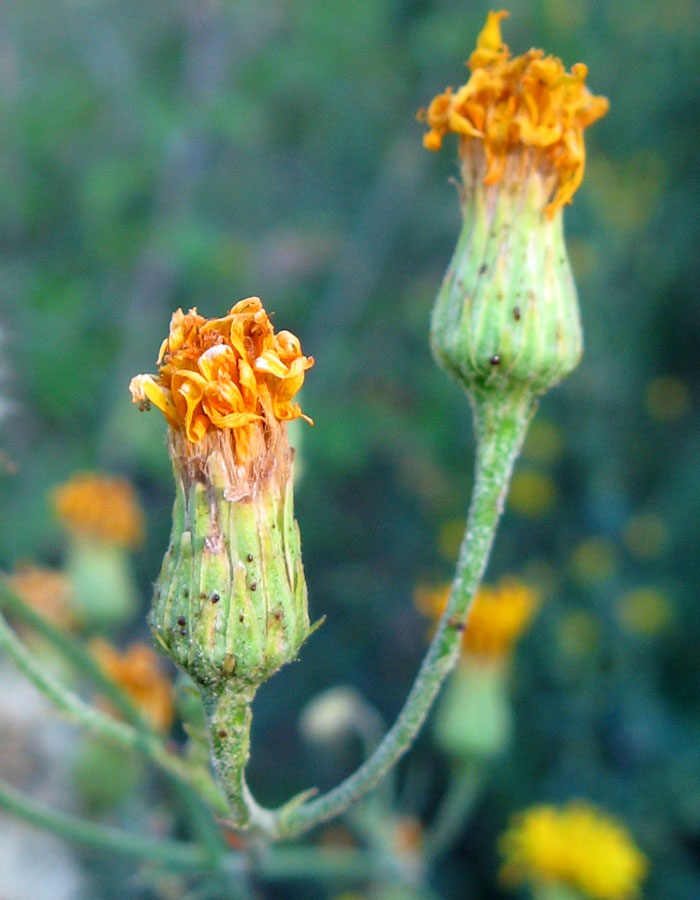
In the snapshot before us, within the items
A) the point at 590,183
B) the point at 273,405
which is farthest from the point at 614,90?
the point at 273,405

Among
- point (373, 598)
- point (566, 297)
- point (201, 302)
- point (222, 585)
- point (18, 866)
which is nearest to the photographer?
point (222, 585)

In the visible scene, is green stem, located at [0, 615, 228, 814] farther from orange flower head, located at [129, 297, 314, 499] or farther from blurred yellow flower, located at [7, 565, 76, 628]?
blurred yellow flower, located at [7, 565, 76, 628]

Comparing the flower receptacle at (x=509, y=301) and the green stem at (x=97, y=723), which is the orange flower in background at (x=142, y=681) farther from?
the flower receptacle at (x=509, y=301)

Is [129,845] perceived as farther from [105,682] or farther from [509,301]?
[509,301]

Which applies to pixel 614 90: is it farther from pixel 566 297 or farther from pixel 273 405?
pixel 273 405

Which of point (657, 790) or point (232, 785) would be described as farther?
point (657, 790)

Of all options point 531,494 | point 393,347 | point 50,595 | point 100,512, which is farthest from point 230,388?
point 393,347
